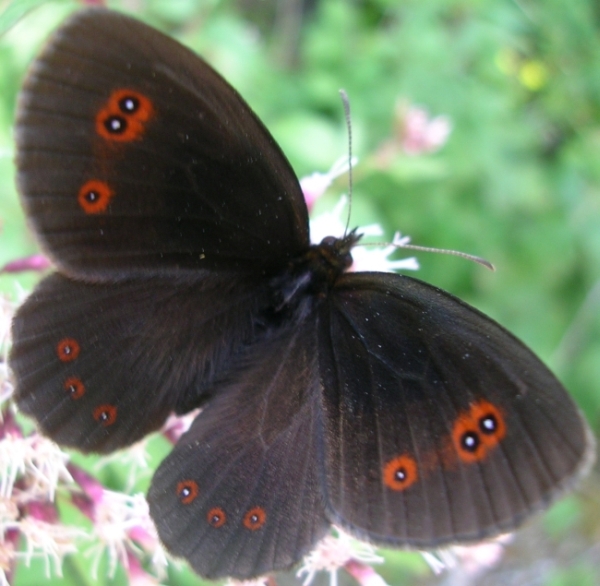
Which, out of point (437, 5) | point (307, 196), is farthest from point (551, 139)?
point (307, 196)

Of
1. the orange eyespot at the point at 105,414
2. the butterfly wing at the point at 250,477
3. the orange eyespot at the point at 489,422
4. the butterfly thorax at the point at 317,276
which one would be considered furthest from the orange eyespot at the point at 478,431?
the orange eyespot at the point at 105,414

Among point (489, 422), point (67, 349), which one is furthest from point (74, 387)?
point (489, 422)

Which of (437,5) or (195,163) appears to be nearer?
(195,163)

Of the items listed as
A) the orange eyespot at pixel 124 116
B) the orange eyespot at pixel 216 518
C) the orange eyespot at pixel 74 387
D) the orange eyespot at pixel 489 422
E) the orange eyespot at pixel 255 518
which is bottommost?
the orange eyespot at pixel 216 518

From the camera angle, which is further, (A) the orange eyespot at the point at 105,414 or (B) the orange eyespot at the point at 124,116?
(A) the orange eyespot at the point at 105,414

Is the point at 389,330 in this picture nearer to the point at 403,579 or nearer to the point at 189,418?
the point at 189,418

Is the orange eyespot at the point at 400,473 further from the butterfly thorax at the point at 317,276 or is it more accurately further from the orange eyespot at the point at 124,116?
the orange eyespot at the point at 124,116

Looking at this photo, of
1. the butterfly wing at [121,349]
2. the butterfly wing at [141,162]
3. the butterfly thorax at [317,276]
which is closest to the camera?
the butterfly wing at [141,162]
